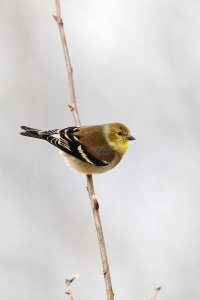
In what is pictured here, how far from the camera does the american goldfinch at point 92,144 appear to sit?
3.35m

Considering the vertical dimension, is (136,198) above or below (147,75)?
below

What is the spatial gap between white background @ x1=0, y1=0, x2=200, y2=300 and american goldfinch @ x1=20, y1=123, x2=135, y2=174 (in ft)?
3.80

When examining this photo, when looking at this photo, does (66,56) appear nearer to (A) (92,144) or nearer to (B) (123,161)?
(A) (92,144)

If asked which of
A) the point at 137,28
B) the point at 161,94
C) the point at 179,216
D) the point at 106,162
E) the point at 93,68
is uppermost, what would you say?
the point at 137,28

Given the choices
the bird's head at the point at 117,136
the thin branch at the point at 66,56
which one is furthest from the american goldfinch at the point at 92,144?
the thin branch at the point at 66,56

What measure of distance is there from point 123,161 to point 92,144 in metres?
1.44

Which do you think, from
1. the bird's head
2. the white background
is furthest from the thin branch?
the white background

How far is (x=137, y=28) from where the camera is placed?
5.21 m

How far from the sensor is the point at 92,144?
344 centimetres

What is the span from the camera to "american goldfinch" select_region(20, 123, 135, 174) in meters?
3.35

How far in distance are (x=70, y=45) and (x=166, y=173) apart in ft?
4.91

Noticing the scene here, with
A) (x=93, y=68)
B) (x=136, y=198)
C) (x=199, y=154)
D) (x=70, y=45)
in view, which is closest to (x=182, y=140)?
(x=199, y=154)

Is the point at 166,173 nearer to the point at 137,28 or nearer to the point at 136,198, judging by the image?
the point at 136,198

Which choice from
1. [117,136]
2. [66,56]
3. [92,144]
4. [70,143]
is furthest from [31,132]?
[66,56]
